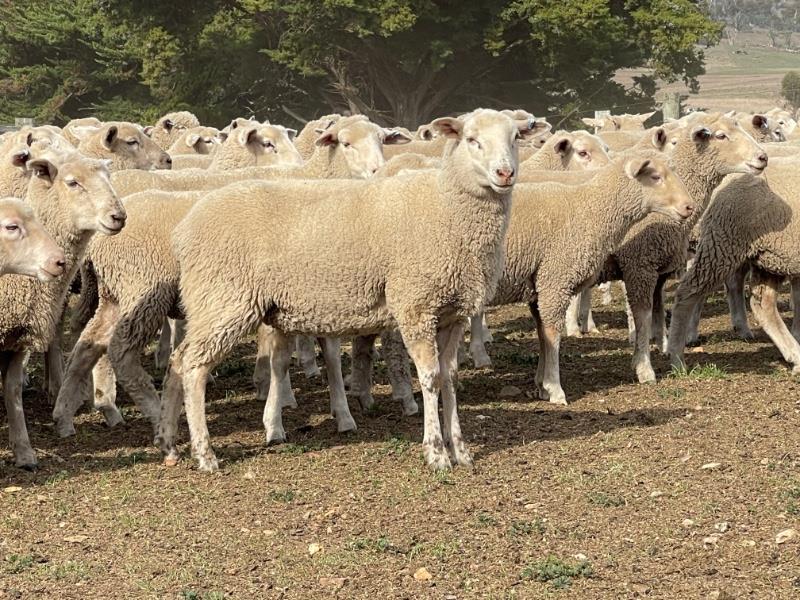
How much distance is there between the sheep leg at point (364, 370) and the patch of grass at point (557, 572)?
382 cm

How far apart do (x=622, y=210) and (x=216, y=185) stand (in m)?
3.14

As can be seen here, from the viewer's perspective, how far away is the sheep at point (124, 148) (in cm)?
→ 1112

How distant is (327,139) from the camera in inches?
423

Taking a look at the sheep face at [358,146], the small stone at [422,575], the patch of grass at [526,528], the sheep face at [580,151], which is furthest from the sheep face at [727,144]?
the small stone at [422,575]

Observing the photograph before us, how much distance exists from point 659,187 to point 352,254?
3.26 metres

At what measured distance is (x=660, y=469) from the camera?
7656mm

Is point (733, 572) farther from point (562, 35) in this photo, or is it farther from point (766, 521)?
point (562, 35)

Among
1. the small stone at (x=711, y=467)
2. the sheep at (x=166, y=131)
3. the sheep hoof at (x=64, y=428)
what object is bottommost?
the sheep hoof at (x=64, y=428)

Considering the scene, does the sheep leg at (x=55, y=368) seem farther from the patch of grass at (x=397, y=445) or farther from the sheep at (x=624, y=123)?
the sheep at (x=624, y=123)

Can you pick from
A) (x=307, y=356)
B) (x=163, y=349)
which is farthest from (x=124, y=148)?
(x=307, y=356)

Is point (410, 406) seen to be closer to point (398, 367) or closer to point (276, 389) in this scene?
point (398, 367)

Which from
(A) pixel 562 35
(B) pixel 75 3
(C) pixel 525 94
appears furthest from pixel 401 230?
(B) pixel 75 3

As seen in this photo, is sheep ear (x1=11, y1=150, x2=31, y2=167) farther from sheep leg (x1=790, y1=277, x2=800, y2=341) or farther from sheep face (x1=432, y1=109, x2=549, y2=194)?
sheep leg (x1=790, y1=277, x2=800, y2=341)

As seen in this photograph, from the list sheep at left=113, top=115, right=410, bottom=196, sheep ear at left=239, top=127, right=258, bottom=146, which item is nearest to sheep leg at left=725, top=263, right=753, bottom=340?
sheep at left=113, top=115, right=410, bottom=196
